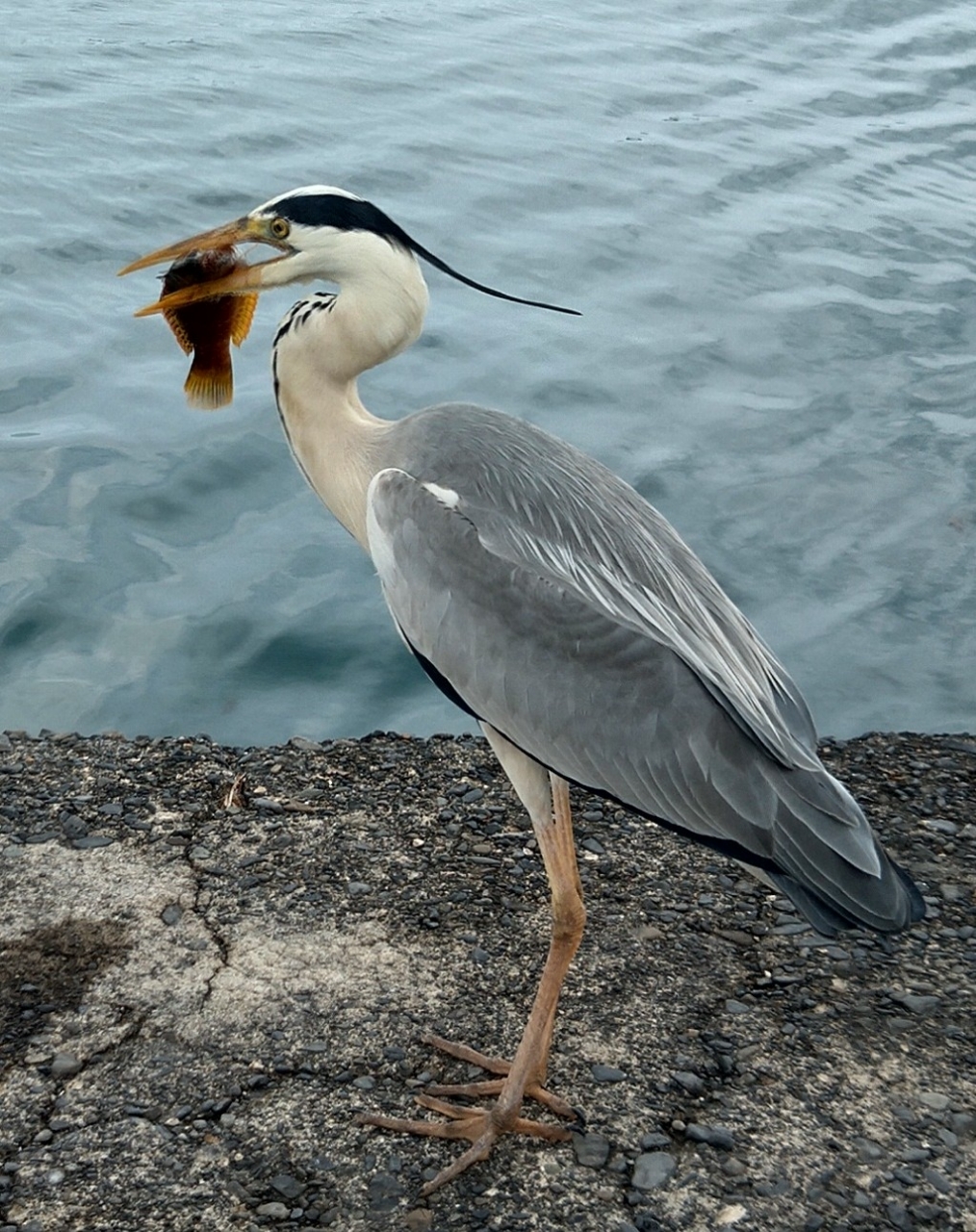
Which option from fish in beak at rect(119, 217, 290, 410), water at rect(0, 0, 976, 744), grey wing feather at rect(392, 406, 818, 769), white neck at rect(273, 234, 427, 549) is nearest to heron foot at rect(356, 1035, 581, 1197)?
grey wing feather at rect(392, 406, 818, 769)

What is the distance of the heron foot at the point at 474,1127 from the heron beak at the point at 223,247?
2193 millimetres

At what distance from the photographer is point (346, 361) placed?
162 inches

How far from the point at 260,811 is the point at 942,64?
15.2 meters

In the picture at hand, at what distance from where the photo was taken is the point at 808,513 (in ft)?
29.9

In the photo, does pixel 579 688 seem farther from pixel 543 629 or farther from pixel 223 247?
pixel 223 247

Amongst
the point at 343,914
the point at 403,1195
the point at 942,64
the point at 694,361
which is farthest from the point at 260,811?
the point at 942,64

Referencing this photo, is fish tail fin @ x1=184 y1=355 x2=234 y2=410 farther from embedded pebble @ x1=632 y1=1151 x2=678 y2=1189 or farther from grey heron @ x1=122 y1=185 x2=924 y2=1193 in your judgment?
embedded pebble @ x1=632 y1=1151 x2=678 y2=1189

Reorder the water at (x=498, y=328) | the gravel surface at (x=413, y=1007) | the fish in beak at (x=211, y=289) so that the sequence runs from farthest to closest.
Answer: the water at (x=498, y=328) < the fish in beak at (x=211, y=289) < the gravel surface at (x=413, y=1007)

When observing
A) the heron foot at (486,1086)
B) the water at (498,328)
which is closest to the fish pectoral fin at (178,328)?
the heron foot at (486,1086)

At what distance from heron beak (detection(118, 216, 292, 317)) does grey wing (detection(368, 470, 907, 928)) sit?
709 mm

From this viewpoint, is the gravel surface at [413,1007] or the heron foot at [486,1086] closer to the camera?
the gravel surface at [413,1007]

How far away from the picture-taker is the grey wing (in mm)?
3646

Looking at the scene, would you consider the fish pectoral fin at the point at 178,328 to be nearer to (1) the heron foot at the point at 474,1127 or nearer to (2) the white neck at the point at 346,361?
(2) the white neck at the point at 346,361

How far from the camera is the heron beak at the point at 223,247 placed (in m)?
4.09
